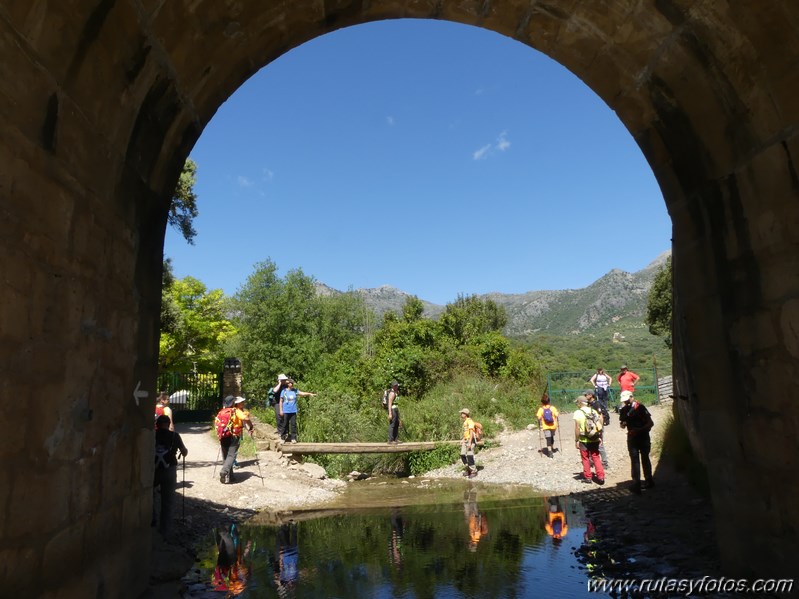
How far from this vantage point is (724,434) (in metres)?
4.22

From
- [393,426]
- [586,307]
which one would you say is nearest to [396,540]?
[393,426]

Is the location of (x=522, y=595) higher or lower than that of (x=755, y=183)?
lower

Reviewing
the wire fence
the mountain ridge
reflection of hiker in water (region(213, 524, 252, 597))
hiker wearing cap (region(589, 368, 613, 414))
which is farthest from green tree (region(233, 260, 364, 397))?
the mountain ridge

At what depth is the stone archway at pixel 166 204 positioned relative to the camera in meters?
2.59

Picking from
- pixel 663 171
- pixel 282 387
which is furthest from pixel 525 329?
pixel 663 171

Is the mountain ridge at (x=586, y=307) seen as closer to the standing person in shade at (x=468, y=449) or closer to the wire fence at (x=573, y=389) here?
the wire fence at (x=573, y=389)

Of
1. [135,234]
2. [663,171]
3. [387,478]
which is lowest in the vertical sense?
[387,478]

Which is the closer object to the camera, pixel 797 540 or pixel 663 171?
pixel 797 540

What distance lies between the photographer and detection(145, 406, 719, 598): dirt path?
5273 millimetres

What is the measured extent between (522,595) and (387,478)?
10.0 meters

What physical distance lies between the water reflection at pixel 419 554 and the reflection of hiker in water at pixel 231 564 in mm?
15

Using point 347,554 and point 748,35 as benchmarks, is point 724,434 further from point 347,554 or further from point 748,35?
point 347,554

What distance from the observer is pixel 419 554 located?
5.89m

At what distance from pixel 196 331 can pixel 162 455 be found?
2995 cm
